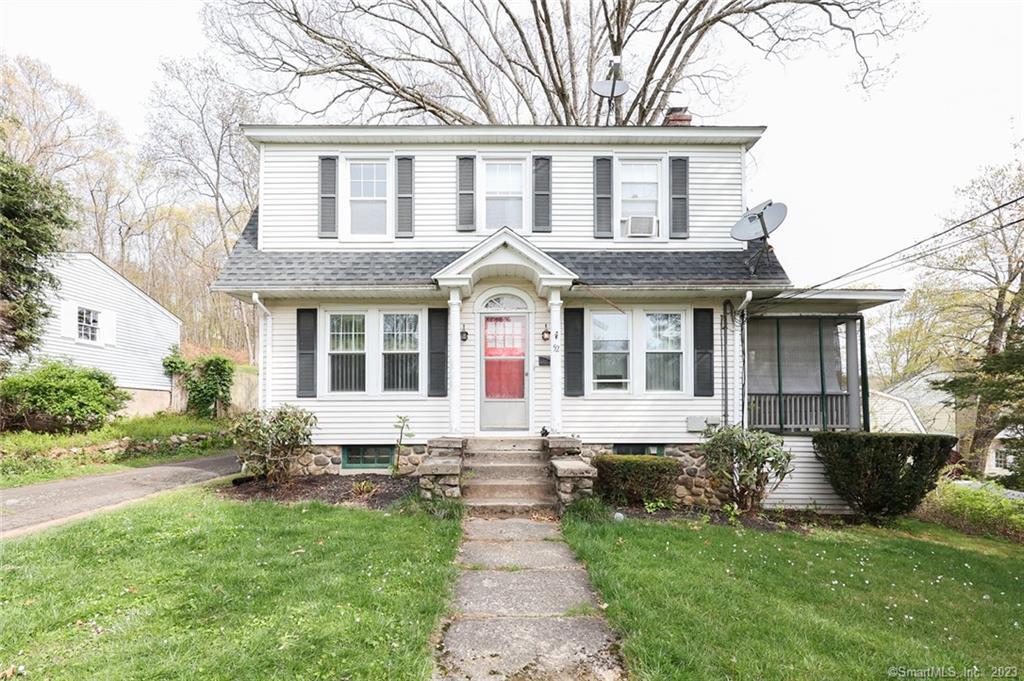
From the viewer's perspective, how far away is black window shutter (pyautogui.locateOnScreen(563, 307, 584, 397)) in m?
8.30

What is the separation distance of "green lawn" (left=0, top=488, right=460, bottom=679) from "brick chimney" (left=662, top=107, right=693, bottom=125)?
27.0ft

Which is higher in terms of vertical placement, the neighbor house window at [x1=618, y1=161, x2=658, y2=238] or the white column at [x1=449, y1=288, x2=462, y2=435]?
the neighbor house window at [x1=618, y1=161, x2=658, y2=238]

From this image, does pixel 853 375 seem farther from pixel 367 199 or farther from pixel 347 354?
pixel 367 199

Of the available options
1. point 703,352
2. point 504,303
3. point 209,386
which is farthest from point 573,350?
point 209,386

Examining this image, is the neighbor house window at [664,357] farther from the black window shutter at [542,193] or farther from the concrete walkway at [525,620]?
the concrete walkway at [525,620]

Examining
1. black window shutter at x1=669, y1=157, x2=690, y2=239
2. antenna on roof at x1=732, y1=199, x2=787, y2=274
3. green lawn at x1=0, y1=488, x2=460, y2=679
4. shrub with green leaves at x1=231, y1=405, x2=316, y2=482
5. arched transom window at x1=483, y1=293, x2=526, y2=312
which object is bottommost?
green lawn at x1=0, y1=488, x2=460, y2=679

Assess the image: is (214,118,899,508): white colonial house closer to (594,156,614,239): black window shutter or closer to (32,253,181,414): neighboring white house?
(594,156,614,239): black window shutter

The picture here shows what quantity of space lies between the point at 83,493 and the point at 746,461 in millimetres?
9911

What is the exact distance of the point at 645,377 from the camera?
8344 mm

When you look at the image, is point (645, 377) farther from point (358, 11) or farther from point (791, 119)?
point (358, 11)

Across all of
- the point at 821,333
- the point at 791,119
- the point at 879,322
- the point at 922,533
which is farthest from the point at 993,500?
the point at 879,322

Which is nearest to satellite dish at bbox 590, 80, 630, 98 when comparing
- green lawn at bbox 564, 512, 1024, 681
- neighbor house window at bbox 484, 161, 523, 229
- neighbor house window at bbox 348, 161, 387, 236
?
neighbor house window at bbox 484, 161, 523, 229

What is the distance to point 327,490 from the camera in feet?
23.7

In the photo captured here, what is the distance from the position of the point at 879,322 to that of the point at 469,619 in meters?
27.4
